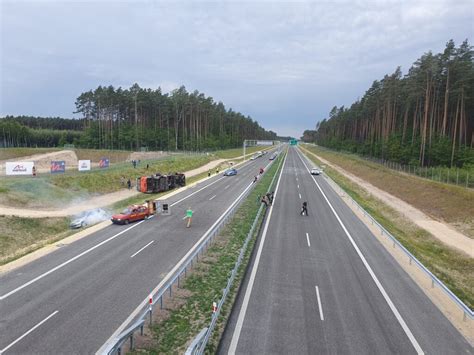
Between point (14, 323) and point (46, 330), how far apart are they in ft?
4.65

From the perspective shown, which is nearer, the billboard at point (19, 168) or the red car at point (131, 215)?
the red car at point (131, 215)

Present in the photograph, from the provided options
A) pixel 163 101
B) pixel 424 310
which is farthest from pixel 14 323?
pixel 163 101

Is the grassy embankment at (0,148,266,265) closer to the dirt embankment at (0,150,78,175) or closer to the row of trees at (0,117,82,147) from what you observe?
the dirt embankment at (0,150,78,175)

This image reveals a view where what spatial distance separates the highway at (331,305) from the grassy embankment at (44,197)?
13918 millimetres

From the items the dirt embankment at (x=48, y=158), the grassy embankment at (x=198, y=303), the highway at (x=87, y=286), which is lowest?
the highway at (x=87, y=286)

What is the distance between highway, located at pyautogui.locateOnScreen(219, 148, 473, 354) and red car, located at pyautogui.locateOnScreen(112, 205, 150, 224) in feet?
33.9

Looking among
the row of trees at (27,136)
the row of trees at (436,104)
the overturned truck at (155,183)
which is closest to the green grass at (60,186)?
the overturned truck at (155,183)

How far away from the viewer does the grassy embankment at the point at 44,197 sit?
2352 cm

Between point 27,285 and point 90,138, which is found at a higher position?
point 90,138

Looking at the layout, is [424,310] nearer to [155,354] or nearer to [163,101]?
[155,354]

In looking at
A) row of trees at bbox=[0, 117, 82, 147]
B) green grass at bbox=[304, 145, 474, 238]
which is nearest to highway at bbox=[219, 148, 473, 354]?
green grass at bbox=[304, 145, 474, 238]

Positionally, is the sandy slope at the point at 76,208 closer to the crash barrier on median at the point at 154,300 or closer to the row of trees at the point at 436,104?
the crash barrier on median at the point at 154,300

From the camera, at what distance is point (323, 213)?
30.4 meters

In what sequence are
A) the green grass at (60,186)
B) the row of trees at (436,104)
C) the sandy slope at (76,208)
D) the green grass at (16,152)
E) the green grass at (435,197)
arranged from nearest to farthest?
the sandy slope at (76,208) < the green grass at (435,197) < the green grass at (60,186) < the row of trees at (436,104) < the green grass at (16,152)
